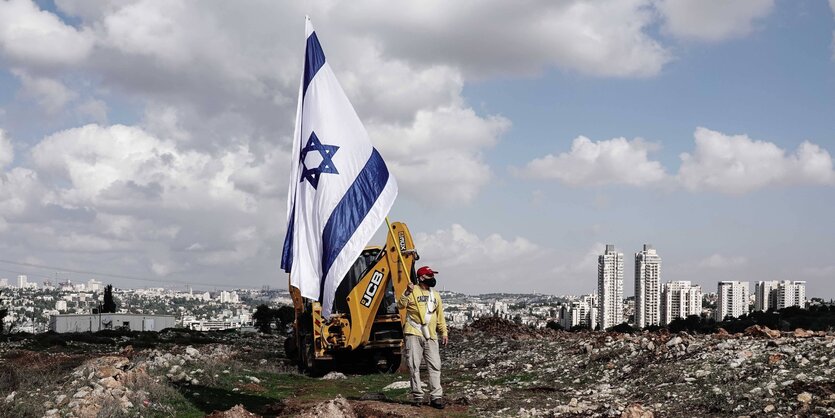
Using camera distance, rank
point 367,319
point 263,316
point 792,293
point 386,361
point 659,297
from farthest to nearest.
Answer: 1. point 263,316
2. point 659,297
3. point 792,293
4. point 386,361
5. point 367,319

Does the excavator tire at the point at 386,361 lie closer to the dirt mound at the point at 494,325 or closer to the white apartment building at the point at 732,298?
the dirt mound at the point at 494,325

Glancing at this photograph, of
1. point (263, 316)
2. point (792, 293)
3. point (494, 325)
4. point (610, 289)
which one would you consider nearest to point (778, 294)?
point (792, 293)

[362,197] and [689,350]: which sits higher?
[362,197]

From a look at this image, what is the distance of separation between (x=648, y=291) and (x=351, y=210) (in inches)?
3007

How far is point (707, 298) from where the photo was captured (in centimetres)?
8819

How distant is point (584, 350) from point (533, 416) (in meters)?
6.77

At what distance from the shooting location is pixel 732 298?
7694 centimetres

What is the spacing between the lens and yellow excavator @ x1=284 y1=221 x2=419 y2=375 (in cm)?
1688

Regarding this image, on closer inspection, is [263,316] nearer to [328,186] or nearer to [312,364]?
[312,364]

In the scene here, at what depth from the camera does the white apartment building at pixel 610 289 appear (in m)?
93.3

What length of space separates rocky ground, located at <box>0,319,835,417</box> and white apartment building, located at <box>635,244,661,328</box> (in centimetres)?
6735

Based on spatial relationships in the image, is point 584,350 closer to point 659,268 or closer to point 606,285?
point 659,268

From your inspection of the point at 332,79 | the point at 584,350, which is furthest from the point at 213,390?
the point at 584,350

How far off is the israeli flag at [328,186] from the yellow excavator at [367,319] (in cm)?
477
